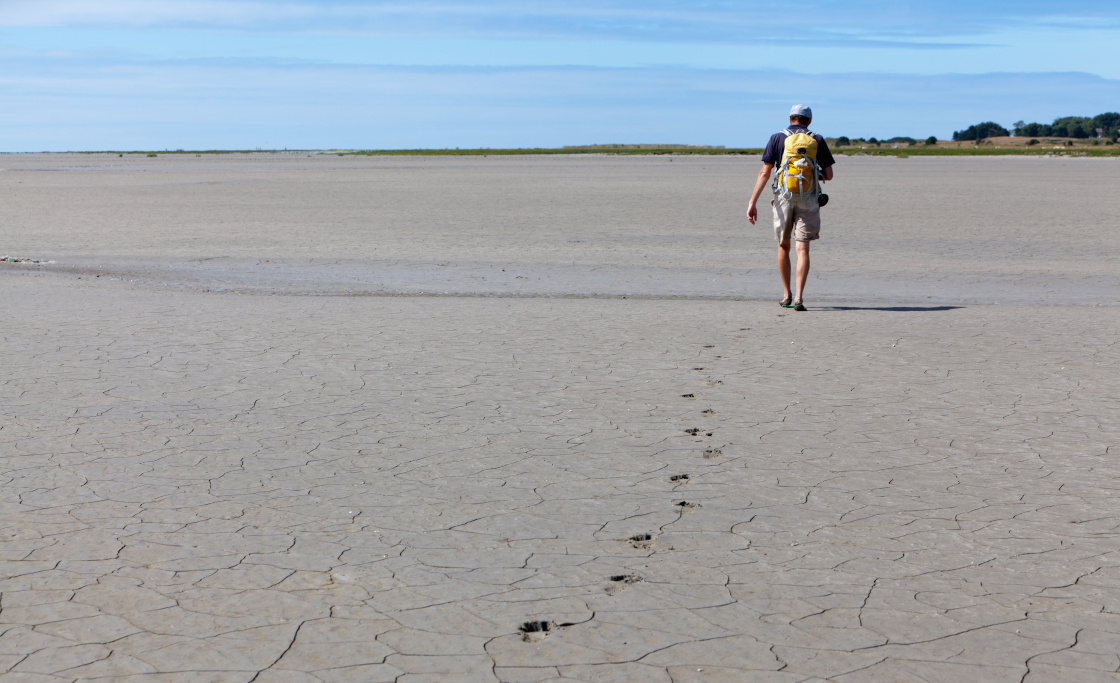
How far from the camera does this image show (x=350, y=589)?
3.74 meters

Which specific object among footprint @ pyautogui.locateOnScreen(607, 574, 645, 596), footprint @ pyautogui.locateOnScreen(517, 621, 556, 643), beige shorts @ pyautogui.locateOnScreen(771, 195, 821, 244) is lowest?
footprint @ pyautogui.locateOnScreen(517, 621, 556, 643)

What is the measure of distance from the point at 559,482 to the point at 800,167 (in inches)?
223

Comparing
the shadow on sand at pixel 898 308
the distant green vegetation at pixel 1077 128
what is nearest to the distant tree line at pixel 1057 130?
the distant green vegetation at pixel 1077 128

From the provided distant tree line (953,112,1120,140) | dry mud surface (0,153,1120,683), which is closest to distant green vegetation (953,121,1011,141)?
distant tree line (953,112,1120,140)

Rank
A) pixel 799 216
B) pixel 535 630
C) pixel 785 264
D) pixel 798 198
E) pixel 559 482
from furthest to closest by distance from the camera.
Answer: pixel 785 264 < pixel 799 216 < pixel 798 198 < pixel 559 482 < pixel 535 630

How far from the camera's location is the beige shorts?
980 cm

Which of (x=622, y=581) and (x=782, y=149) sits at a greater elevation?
(x=782, y=149)

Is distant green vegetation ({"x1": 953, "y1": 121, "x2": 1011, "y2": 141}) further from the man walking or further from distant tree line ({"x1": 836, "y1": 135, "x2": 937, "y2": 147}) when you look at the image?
the man walking

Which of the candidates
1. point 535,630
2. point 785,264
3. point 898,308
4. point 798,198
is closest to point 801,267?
point 785,264

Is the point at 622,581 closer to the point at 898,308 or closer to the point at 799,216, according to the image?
the point at 799,216

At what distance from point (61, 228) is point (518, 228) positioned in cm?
869

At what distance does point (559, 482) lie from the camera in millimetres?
4953

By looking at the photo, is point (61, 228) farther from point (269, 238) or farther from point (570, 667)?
point (570, 667)

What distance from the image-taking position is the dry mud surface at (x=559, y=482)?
336cm
